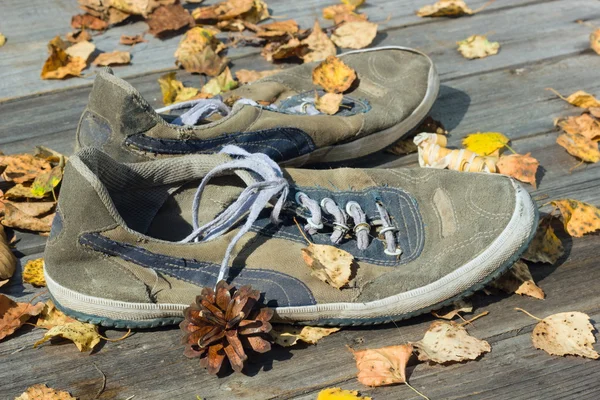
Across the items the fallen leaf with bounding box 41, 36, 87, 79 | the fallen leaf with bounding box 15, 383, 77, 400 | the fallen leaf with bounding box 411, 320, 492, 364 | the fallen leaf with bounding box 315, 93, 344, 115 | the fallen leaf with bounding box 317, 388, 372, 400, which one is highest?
the fallen leaf with bounding box 41, 36, 87, 79

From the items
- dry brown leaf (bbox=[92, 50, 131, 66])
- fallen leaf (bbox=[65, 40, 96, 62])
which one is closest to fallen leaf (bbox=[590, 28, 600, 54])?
dry brown leaf (bbox=[92, 50, 131, 66])

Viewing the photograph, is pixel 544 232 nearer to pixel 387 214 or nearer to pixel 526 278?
pixel 526 278

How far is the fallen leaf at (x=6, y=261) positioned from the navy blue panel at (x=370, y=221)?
0.65 m

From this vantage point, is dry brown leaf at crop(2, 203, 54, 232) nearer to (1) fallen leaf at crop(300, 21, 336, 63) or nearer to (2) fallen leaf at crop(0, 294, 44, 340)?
(2) fallen leaf at crop(0, 294, 44, 340)

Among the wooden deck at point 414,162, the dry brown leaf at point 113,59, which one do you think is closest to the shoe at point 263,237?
the wooden deck at point 414,162

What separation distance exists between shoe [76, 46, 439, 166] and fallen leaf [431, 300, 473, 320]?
0.65m

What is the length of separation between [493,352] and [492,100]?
1154mm

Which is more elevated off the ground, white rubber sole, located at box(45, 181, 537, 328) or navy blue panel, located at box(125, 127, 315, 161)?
navy blue panel, located at box(125, 127, 315, 161)

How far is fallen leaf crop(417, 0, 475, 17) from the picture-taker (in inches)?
110

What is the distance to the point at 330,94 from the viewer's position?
2.14 m

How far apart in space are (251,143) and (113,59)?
99 cm

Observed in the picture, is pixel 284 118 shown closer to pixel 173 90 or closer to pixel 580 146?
pixel 173 90

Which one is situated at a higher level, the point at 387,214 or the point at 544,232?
the point at 387,214

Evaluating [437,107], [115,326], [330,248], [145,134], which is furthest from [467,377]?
[437,107]
